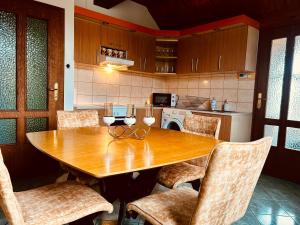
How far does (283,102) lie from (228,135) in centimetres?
83

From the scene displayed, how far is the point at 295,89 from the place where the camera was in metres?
2.96

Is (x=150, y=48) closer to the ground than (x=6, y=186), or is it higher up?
higher up

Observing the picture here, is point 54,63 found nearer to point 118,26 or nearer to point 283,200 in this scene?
point 118,26

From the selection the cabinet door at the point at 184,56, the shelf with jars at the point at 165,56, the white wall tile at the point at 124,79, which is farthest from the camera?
the shelf with jars at the point at 165,56

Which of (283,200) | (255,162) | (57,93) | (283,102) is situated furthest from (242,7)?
(255,162)

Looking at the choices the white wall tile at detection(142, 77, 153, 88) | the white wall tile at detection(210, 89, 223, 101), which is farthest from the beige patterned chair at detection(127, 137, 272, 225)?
the white wall tile at detection(142, 77, 153, 88)

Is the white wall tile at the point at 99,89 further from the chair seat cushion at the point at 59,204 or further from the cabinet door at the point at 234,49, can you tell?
the chair seat cushion at the point at 59,204

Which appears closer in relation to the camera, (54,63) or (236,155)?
(236,155)

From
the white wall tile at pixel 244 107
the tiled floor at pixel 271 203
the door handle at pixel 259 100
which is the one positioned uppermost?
the door handle at pixel 259 100

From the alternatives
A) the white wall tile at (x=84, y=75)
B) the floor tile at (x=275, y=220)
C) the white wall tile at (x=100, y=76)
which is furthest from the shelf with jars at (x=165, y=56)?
Answer: the floor tile at (x=275, y=220)

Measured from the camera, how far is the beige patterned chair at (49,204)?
91 cm

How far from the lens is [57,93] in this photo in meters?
2.88

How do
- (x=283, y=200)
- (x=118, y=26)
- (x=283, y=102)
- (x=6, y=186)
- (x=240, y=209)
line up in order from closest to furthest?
(x=6, y=186) → (x=240, y=209) → (x=283, y=200) → (x=283, y=102) → (x=118, y=26)

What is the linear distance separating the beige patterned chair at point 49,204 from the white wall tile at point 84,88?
2.57 meters
